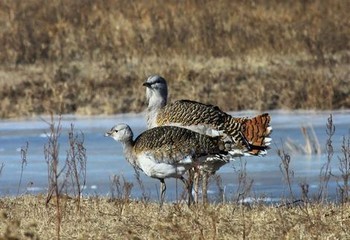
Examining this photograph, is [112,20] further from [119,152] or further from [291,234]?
[291,234]

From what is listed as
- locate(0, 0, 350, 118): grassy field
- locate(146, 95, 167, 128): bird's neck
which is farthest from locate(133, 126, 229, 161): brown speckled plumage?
locate(0, 0, 350, 118): grassy field

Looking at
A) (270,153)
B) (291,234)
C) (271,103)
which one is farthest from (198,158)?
(271,103)

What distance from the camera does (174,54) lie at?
2455 centimetres

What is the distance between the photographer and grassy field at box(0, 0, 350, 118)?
2036 centimetres

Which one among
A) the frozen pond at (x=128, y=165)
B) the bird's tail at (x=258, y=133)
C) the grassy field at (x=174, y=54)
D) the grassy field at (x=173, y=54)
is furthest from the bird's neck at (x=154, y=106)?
the grassy field at (x=174, y=54)

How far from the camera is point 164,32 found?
85.7 ft

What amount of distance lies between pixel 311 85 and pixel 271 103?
0.79 metres

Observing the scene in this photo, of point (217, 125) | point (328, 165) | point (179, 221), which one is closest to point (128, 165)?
point (217, 125)

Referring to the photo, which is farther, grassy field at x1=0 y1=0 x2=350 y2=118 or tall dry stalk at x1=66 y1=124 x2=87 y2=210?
grassy field at x1=0 y1=0 x2=350 y2=118

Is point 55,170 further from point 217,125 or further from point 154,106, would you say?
point 154,106

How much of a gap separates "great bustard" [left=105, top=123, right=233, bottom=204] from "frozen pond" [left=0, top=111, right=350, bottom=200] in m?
0.33

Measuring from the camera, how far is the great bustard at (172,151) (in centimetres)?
853

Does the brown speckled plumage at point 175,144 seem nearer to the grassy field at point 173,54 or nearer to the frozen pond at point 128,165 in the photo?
the frozen pond at point 128,165

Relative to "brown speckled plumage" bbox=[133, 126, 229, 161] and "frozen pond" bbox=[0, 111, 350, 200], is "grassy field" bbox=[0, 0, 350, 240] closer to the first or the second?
"frozen pond" bbox=[0, 111, 350, 200]
